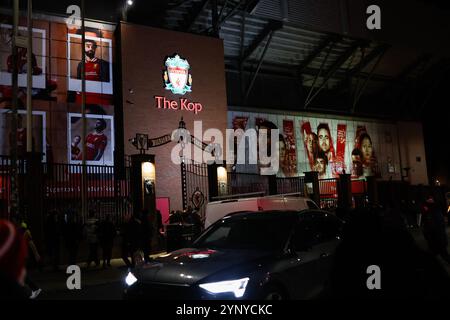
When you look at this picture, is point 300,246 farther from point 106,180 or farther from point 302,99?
point 302,99

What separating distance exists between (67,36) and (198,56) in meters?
7.24

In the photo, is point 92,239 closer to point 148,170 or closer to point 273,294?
point 148,170

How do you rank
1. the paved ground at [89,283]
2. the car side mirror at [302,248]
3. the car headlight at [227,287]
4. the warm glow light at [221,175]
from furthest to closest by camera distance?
1. the warm glow light at [221,175]
2. the paved ground at [89,283]
3. the car side mirror at [302,248]
4. the car headlight at [227,287]

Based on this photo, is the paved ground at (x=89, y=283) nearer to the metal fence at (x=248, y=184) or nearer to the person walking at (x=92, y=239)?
the person walking at (x=92, y=239)

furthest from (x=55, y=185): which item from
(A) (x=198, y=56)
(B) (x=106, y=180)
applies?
(A) (x=198, y=56)

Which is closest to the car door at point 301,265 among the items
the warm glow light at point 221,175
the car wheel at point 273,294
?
the car wheel at point 273,294

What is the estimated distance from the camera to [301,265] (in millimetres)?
6363

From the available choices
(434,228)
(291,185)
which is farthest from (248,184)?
(434,228)

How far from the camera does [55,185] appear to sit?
15.0 meters

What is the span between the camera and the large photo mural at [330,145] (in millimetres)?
32094

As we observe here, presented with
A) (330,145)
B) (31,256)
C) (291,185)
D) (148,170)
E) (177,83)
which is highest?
(177,83)

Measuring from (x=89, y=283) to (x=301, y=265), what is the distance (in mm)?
6967

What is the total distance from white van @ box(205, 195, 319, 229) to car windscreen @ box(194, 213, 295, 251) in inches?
147

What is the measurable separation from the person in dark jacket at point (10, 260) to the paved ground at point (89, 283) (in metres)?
6.26
